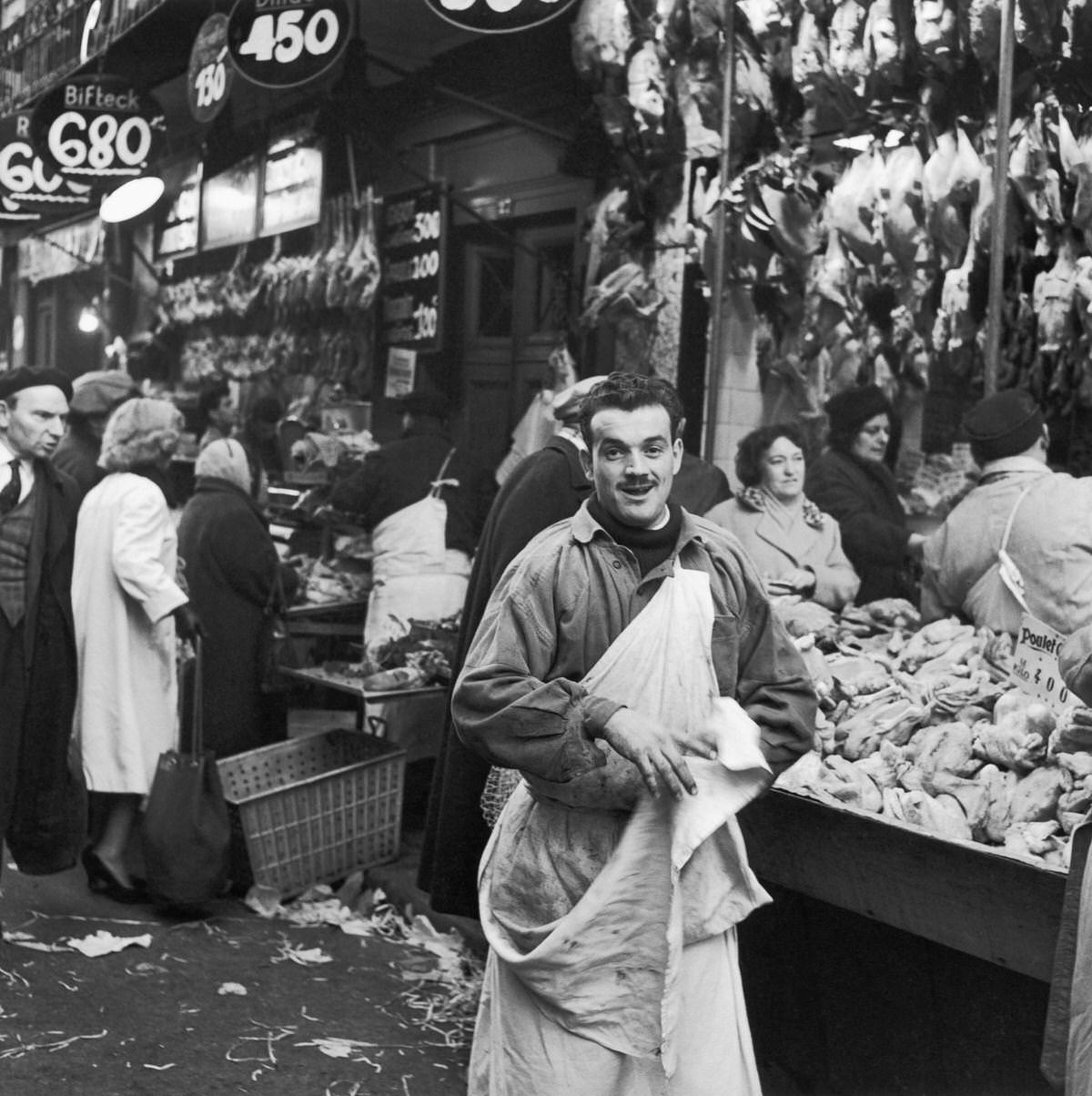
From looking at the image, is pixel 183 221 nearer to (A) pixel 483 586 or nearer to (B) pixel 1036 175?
(B) pixel 1036 175

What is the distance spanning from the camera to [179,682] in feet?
25.5

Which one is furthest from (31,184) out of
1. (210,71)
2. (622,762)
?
(622,762)

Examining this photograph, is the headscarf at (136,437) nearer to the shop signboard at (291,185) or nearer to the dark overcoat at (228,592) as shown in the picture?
the dark overcoat at (228,592)

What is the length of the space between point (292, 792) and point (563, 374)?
3402mm

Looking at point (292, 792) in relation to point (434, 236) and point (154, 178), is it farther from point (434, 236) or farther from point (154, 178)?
point (154, 178)

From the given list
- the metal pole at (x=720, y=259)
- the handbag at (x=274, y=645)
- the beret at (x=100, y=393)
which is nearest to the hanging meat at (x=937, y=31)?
the metal pole at (x=720, y=259)

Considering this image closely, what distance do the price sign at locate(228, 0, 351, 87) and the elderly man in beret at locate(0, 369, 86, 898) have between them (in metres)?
3.07

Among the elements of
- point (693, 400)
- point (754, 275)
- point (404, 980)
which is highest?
point (754, 275)

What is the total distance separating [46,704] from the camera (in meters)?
5.89

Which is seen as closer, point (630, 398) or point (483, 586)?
point (630, 398)

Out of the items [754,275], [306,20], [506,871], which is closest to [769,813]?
[506,871]

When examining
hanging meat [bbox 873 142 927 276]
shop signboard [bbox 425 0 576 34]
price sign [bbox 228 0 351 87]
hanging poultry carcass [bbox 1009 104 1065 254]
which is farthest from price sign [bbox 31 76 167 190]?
hanging poultry carcass [bbox 1009 104 1065 254]

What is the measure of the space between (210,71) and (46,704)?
554cm

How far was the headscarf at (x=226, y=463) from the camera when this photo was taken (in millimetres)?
6984
